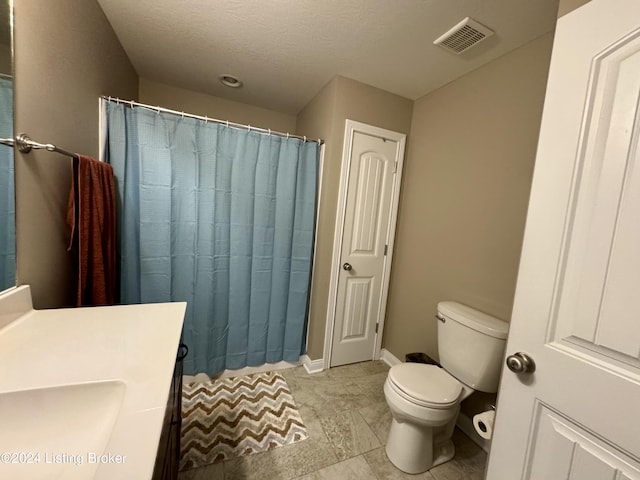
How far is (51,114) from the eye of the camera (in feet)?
3.23

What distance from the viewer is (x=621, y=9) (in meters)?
0.57

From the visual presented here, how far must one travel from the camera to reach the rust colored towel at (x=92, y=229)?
3.55 ft

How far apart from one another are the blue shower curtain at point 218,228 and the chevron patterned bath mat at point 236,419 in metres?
0.15

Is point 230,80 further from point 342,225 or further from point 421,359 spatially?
point 421,359

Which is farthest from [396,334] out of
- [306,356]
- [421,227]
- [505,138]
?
[505,138]

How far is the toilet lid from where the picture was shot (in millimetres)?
1159

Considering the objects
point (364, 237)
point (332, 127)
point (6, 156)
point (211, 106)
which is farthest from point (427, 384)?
point (211, 106)

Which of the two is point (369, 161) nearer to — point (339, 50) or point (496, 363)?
point (339, 50)

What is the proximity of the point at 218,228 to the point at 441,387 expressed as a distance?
1.59m

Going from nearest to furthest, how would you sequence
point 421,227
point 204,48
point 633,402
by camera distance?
point 633,402 < point 204,48 < point 421,227

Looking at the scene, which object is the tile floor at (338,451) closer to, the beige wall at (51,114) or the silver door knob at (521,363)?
the silver door knob at (521,363)

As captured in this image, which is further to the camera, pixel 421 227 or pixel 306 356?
pixel 306 356

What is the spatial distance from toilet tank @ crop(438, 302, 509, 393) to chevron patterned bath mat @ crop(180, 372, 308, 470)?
36.8 inches

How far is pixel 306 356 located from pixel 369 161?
5.36 ft
